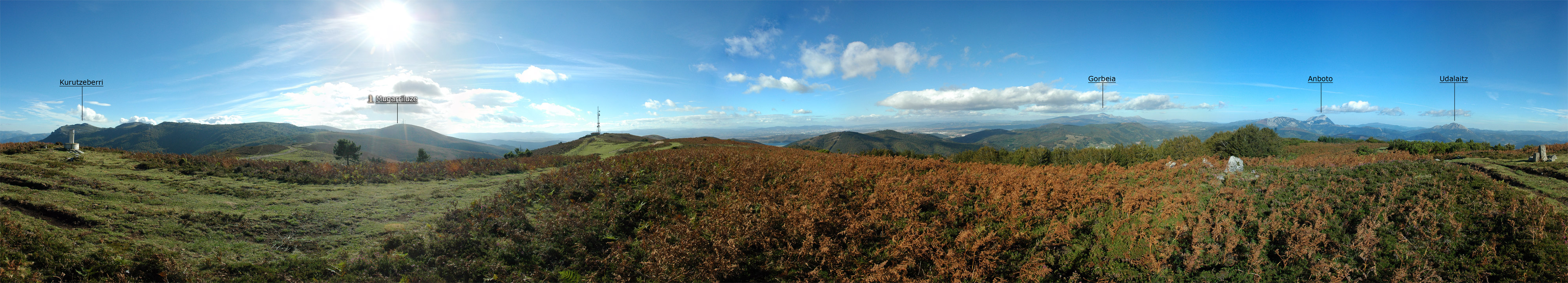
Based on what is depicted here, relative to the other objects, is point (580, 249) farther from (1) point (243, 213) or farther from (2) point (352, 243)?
(1) point (243, 213)

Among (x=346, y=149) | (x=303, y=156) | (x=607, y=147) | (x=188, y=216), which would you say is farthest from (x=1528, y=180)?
(x=346, y=149)

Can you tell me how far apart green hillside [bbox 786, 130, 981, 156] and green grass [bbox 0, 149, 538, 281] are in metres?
107

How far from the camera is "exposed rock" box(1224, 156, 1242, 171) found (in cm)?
773

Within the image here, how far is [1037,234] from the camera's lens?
5.82m

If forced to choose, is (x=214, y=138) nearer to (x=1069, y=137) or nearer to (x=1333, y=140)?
(x=1333, y=140)

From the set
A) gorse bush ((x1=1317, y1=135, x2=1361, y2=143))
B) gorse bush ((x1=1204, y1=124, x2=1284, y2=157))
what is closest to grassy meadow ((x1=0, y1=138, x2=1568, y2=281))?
gorse bush ((x1=1204, y1=124, x2=1284, y2=157))

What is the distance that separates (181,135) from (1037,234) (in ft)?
698

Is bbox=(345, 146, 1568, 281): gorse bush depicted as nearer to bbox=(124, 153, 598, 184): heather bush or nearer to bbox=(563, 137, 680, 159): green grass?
bbox=(124, 153, 598, 184): heather bush

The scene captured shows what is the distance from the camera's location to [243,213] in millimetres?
5953

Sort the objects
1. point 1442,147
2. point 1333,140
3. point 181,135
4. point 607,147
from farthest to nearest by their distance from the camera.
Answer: point 181,135 → point 1333,140 → point 607,147 → point 1442,147

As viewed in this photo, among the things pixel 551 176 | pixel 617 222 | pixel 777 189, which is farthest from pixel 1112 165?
pixel 551 176

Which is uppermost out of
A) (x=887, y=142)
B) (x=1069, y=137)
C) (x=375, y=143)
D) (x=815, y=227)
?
(x=1069, y=137)

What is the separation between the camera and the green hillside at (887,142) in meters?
121

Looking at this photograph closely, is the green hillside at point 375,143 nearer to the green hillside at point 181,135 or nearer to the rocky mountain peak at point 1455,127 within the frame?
the green hillside at point 181,135
